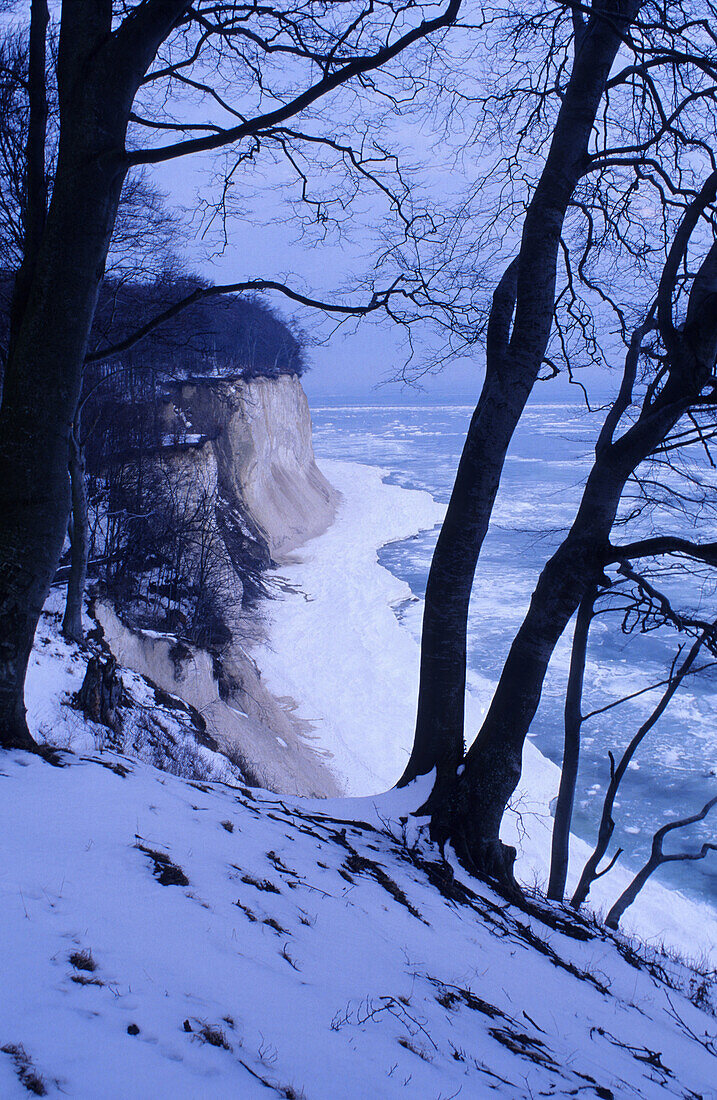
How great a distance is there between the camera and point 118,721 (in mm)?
8008

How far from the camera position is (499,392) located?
404 centimetres

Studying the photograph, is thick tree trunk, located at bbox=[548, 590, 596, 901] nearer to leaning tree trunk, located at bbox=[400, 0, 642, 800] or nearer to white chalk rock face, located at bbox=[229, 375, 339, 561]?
leaning tree trunk, located at bbox=[400, 0, 642, 800]

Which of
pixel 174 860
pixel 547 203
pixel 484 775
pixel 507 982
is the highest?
pixel 547 203

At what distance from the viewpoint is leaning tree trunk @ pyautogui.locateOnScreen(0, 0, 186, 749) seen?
9.02 ft

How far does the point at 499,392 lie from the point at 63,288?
2592 mm

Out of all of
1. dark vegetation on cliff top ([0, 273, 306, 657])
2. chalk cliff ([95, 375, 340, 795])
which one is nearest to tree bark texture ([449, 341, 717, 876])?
chalk cliff ([95, 375, 340, 795])

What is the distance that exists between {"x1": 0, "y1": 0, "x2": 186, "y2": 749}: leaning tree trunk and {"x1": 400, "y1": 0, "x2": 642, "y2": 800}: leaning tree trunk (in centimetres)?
234

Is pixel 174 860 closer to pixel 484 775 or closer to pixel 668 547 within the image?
pixel 484 775

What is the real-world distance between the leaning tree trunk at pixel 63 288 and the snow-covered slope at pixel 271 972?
1.03m

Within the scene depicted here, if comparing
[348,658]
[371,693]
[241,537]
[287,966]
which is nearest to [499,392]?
[287,966]

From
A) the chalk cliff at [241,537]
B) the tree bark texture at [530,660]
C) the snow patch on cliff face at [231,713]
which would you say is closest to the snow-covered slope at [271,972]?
the tree bark texture at [530,660]

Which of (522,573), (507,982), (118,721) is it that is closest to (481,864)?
(507,982)

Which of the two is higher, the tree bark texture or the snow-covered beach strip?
the tree bark texture

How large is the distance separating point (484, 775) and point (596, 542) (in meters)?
1.74
